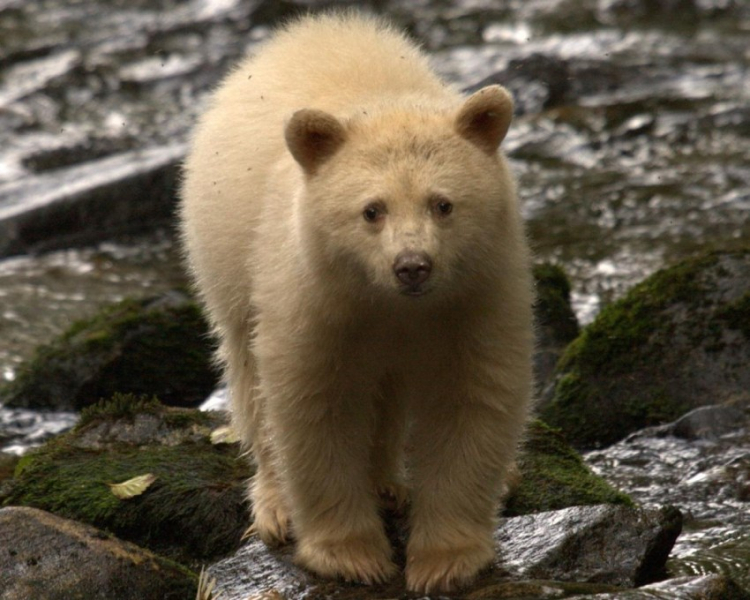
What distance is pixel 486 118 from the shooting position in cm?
553

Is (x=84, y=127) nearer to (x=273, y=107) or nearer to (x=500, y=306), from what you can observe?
(x=273, y=107)

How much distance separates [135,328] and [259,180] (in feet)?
12.3

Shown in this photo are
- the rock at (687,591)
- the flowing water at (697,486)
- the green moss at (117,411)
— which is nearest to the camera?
the rock at (687,591)

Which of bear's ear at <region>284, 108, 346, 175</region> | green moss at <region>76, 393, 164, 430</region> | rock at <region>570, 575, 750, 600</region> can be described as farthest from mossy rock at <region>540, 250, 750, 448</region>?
bear's ear at <region>284, 108, 346, 175</region>

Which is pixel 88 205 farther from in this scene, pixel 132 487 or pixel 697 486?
pixel 697 486

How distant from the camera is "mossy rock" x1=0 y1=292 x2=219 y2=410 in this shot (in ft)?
32.0

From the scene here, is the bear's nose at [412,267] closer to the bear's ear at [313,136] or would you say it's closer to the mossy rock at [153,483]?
the bear's ear at [313,136]

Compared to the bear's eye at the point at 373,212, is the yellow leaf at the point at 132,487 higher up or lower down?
lower down

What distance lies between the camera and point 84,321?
10.4 meters

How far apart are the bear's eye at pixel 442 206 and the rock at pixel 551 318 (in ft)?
14.2

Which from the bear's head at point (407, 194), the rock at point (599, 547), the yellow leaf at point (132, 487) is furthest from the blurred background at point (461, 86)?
the bear's head at point (407, 194)

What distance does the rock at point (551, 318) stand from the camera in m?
9.57

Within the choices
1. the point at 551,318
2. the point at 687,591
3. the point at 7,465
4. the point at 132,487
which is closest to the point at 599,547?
the point at 687,591

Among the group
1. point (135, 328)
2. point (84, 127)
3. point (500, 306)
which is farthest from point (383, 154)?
point (84, 127)
